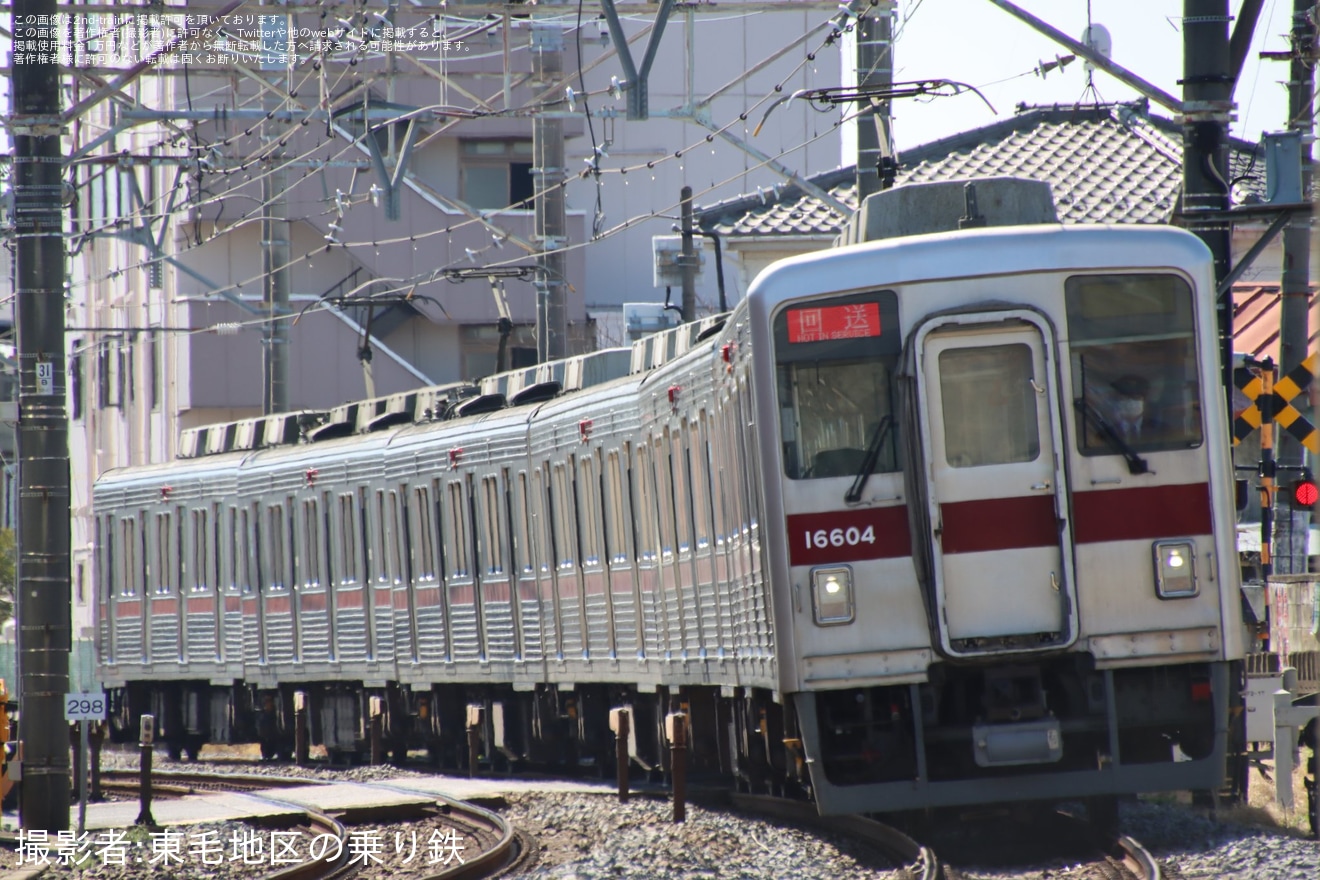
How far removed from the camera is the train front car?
9.53m

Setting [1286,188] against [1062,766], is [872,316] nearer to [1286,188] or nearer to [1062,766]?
[1062,766]

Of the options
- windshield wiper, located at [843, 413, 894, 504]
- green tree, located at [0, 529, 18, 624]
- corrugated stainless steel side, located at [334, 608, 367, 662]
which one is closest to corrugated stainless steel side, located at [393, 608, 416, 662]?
→ corrugated stainless steel side, located at [334, 608, 367, 662]

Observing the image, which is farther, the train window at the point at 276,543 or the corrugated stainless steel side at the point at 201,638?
the corrugated stainless steel side at the point at 201,638

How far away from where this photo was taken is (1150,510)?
9602 mm

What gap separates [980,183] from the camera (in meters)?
10.8

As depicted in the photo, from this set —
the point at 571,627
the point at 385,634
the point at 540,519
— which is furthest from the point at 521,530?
the point at 385,634

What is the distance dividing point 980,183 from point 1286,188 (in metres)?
2.09

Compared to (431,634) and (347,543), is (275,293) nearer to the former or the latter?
(347,543)

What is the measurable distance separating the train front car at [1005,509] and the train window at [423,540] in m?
9.26

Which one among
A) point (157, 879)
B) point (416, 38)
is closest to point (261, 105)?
point (416, 38)

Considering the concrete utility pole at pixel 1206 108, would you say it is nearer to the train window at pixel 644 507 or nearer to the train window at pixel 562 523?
the train window at pixel 644 507

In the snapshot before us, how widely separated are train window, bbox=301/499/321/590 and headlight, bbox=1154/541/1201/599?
12306 mm

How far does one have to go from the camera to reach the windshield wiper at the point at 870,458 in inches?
380

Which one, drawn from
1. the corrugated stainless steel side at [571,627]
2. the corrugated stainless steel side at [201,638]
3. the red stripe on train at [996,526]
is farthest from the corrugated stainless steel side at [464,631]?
the red stripe on train at [996,526]
